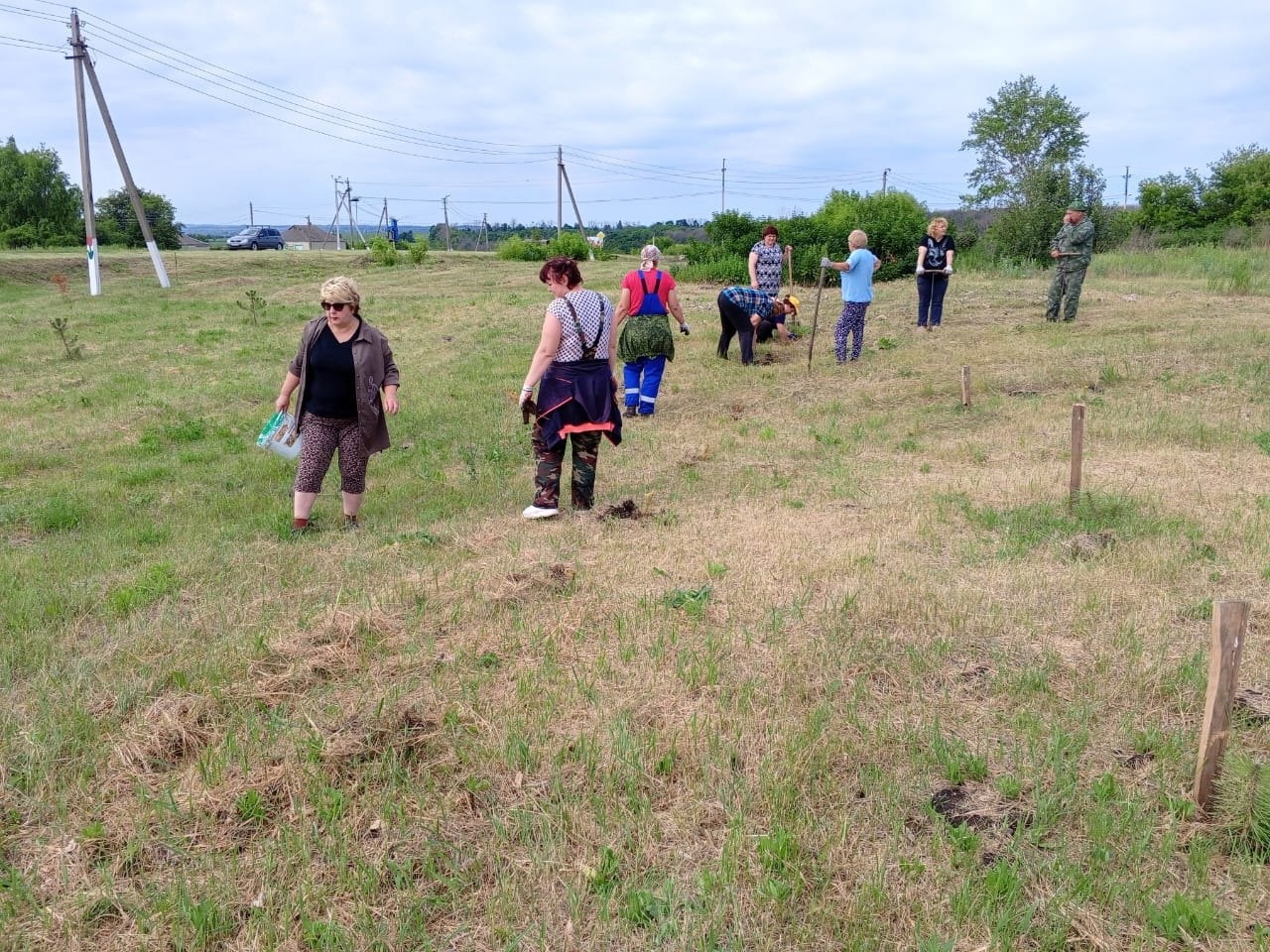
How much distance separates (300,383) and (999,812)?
5017 mm

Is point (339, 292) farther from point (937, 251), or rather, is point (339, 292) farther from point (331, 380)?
point (937, 251)

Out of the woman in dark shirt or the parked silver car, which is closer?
the woman in dark shirt

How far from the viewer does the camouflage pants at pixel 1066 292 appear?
1431 cm

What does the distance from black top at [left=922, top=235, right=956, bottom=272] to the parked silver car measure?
41.3m

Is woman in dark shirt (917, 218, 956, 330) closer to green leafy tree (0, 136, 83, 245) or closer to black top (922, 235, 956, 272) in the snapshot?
black top (922, 235, 956, 272)

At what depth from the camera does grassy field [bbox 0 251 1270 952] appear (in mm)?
2781

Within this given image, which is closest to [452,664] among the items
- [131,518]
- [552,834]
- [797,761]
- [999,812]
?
[552,834]

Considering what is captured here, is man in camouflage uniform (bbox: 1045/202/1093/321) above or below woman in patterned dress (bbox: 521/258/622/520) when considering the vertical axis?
above

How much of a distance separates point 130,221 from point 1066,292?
67.1m

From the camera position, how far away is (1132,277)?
20656mm

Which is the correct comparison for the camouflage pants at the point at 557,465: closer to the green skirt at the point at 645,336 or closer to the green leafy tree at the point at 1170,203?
the green skirt at the point at 645,336

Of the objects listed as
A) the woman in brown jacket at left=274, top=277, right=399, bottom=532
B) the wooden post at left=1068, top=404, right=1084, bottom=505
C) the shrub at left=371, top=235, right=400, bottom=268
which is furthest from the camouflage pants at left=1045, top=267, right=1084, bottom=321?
the shrub at left=371, top=235, right=400, bottom=268

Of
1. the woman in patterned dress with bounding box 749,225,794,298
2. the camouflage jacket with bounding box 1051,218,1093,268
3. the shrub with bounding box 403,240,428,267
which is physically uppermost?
the shrub with bounding box 403,240,428,267

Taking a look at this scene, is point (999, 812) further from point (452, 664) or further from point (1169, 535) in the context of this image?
point (1169, 535)
